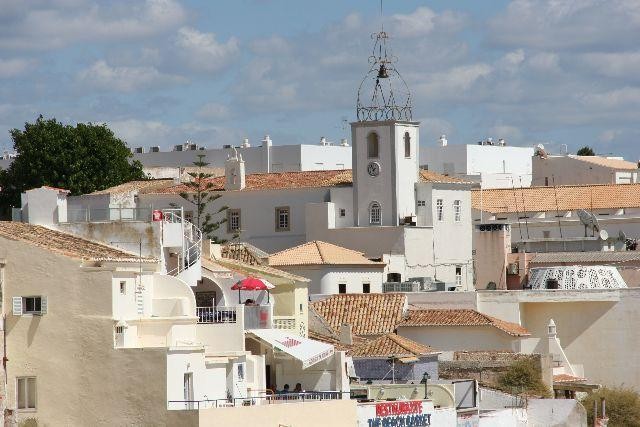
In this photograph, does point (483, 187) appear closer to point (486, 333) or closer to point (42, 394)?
point (486, 333)

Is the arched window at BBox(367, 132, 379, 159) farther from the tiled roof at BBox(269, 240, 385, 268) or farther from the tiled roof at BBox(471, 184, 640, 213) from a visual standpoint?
the tiled roof at BBox(471, 184, 640, 213)

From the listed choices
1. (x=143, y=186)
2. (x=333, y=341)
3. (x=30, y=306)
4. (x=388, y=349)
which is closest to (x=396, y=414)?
(x=388, y=349)

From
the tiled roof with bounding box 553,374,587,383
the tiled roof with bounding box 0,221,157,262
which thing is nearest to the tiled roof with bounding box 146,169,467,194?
the tiled roof with bounding box 553,374,587,383

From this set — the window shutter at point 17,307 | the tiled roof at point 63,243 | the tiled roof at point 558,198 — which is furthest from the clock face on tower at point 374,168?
the window shutter at point 17,307

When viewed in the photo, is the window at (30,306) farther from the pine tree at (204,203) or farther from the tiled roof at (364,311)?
the pine tree at (204,203)

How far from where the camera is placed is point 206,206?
277ft

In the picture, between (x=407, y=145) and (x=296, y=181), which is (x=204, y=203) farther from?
(x=407, y=145)

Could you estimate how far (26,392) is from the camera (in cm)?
4341

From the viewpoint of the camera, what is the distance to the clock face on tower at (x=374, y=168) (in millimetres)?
82125

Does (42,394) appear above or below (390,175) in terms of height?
below

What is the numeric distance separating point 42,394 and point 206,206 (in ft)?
136

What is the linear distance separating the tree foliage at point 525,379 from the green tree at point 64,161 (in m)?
37.4

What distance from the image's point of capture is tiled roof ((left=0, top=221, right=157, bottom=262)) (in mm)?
44188

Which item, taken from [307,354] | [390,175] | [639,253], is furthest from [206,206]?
[307,354]
